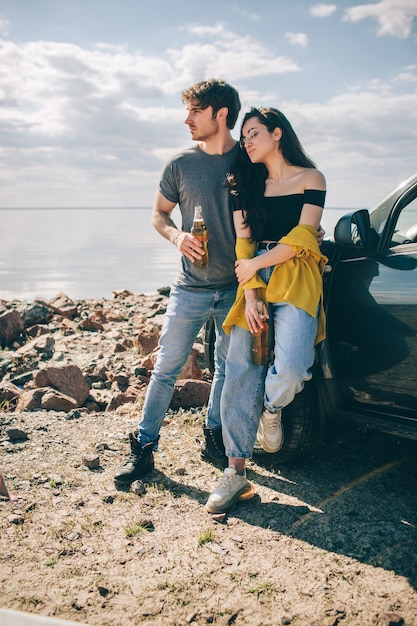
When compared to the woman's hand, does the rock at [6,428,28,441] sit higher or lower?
lower

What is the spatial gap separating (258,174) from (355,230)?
608 millimetres

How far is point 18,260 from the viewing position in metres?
21.1

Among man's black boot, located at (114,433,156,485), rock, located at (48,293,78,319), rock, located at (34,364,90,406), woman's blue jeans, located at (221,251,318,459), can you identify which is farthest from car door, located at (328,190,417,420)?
rock, located at (48,293,78,319)

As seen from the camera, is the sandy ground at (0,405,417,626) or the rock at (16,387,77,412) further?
the rock at (16,387,77,412)

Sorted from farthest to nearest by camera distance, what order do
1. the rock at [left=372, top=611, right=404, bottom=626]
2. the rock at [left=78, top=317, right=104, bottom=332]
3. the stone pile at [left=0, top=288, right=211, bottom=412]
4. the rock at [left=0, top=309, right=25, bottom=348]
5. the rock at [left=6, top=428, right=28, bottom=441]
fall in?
the rock at [left=78, top=317, right=104, bottom=332], the rock at [left=0, top=309, right=25, bottom=348], the stone pile at [left=0, top=288, right=211, bottom=412], the rock at [left=6, top=428, right=28, bottom=441], the rock at [left=372, top=611, right=404, bottom=626]

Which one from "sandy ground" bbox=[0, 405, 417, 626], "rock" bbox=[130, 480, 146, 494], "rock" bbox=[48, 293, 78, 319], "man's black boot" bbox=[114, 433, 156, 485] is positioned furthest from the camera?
"rock" bbox=[48, 293, 78, 319]

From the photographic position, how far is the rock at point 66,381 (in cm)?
533

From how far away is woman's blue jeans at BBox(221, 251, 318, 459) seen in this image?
3150 mm

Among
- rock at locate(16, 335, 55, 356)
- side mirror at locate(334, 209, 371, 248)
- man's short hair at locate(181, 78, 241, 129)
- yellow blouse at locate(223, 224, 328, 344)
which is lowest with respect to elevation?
rock at locate(16, 335, 55, 356)

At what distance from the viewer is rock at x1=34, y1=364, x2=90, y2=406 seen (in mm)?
5332

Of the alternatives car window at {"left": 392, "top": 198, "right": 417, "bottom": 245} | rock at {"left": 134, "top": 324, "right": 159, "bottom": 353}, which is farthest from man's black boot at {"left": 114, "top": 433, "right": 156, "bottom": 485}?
rock at {"left": 134, "top": 324, "right": 159, "bottom": 353}

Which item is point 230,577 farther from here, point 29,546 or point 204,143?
point 204,143

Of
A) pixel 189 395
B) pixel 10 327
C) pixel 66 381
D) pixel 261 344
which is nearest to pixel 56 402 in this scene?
pixel 66 381

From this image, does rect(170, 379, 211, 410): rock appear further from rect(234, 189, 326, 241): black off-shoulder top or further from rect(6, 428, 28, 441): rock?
rect(234, 189, 326, 241): black off-shoulder top
